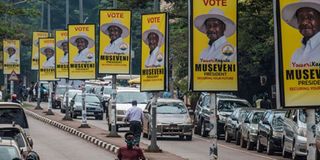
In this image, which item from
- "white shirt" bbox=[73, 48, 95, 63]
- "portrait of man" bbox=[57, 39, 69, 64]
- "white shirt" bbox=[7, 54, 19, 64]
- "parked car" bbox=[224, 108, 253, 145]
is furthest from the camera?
"white shirt" bbox=[7, 54, 19, 64]

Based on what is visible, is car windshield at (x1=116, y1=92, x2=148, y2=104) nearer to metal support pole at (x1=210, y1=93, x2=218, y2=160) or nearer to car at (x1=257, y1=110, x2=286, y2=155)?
car at (x1=257, y1=110, x2=286, y2=155)

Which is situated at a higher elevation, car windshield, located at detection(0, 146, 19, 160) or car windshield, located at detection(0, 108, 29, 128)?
car windshield, located at detection(0, 108, 29, 128)

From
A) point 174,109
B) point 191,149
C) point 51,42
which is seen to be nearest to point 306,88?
point 191,149

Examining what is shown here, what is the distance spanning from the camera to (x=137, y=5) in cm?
4703

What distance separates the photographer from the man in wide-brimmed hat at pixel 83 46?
42688 millimetres

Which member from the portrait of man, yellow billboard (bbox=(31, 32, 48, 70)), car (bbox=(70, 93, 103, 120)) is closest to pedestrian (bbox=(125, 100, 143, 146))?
the portrait of man

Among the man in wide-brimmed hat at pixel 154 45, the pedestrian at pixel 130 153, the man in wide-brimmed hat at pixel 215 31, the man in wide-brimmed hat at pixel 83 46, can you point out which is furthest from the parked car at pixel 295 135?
the man in wide-brimmed hat at pixel 83 46

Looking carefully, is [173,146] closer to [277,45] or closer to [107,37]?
[107,37]

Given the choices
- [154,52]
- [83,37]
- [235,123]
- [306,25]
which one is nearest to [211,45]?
[306,25]

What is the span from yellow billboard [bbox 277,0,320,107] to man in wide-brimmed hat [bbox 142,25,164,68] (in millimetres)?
14050

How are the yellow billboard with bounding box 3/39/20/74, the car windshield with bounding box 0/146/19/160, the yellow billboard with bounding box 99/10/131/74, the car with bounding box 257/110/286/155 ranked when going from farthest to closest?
the yellow billboard with bounding box 3/39/20/74 < the yellow billboard with bounding box 99/10/131/74 < the car with bounding box 257/110/286/155 < the car windshield with bounding box 0/146/19/160

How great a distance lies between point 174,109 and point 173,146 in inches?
183

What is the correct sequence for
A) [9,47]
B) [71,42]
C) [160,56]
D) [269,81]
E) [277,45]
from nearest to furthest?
[277,45] → [160,56] → [71,42] → [269,81] → [9,47]

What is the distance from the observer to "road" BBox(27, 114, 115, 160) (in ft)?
97.9
